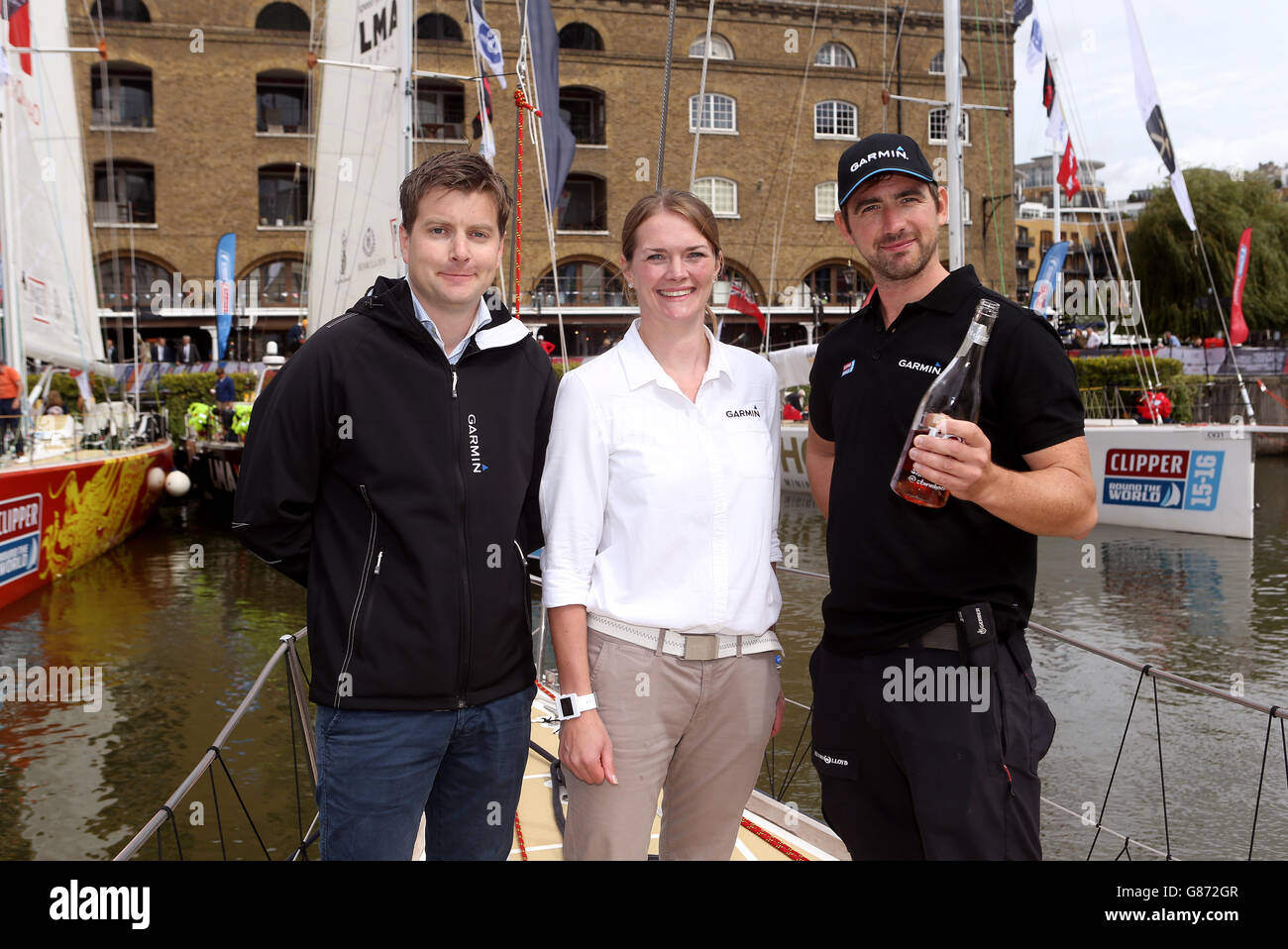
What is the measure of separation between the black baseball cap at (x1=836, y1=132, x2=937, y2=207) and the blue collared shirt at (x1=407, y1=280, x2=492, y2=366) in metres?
0.93

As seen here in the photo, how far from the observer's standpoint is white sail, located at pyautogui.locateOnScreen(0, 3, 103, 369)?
13.5m

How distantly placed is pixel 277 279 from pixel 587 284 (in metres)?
11.4

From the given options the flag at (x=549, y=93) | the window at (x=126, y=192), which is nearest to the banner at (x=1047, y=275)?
the flag at (x=549, y=93)

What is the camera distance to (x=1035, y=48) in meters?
18.0

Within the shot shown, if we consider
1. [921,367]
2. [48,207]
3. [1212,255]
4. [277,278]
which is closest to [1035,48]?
[48,207]

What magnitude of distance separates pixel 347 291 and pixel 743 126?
3124 cm

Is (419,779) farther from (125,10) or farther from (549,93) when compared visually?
(125,10)

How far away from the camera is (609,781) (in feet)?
8.10

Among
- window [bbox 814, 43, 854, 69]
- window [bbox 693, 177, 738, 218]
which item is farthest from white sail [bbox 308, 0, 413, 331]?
window [bbox 814, 43, 854, 69]

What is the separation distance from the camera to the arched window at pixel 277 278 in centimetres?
3831

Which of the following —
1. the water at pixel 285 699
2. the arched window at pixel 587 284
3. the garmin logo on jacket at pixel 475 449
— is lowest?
the water at pixel 285 699

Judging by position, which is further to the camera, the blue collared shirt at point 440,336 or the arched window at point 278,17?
the arched window at point 278,17

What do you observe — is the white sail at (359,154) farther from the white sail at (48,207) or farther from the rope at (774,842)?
the rope at (774,842)
